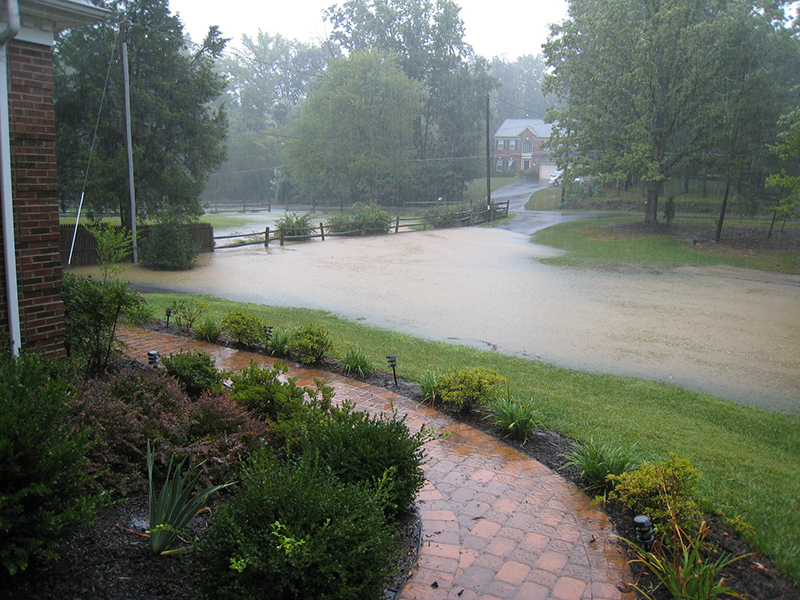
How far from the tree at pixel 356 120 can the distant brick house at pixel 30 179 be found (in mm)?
42877

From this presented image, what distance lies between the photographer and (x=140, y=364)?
20.4 feet

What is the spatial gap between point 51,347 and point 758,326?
39.8 feet

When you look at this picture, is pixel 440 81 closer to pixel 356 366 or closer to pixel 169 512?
pixel 356 366

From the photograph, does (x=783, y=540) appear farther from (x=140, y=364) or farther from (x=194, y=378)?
(x=140, y=364)

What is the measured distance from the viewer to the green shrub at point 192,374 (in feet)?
17.5

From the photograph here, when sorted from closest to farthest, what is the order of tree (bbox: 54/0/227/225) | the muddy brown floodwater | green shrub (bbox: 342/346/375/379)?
1. green shrub (bbox: 342/346/375/379)
2. the muddy brown floodwater
3. tree (bbox: 54/0/227/225)

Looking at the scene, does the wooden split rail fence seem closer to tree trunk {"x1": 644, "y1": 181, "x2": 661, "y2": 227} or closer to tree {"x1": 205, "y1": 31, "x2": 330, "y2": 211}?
tree trunk {"x1": 644, "y1": 181, "x2": 661, "y2": 227}

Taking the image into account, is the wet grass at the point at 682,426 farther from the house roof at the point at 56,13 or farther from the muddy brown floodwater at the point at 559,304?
the house roof at the point at 56,13

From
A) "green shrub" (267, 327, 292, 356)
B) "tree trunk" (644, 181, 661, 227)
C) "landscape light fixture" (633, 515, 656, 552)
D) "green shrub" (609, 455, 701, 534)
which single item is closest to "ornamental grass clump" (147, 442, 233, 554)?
"landscape light fixture" (633, 515, 656, 552)

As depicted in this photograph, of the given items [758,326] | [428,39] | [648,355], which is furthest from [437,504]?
[428,39]

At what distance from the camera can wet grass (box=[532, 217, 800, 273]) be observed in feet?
73.0

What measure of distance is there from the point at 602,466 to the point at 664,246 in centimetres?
2375

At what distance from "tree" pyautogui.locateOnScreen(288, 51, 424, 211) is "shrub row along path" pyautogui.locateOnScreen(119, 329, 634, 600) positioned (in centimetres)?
4443

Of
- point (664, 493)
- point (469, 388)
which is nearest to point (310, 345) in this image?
point (469, 388)
